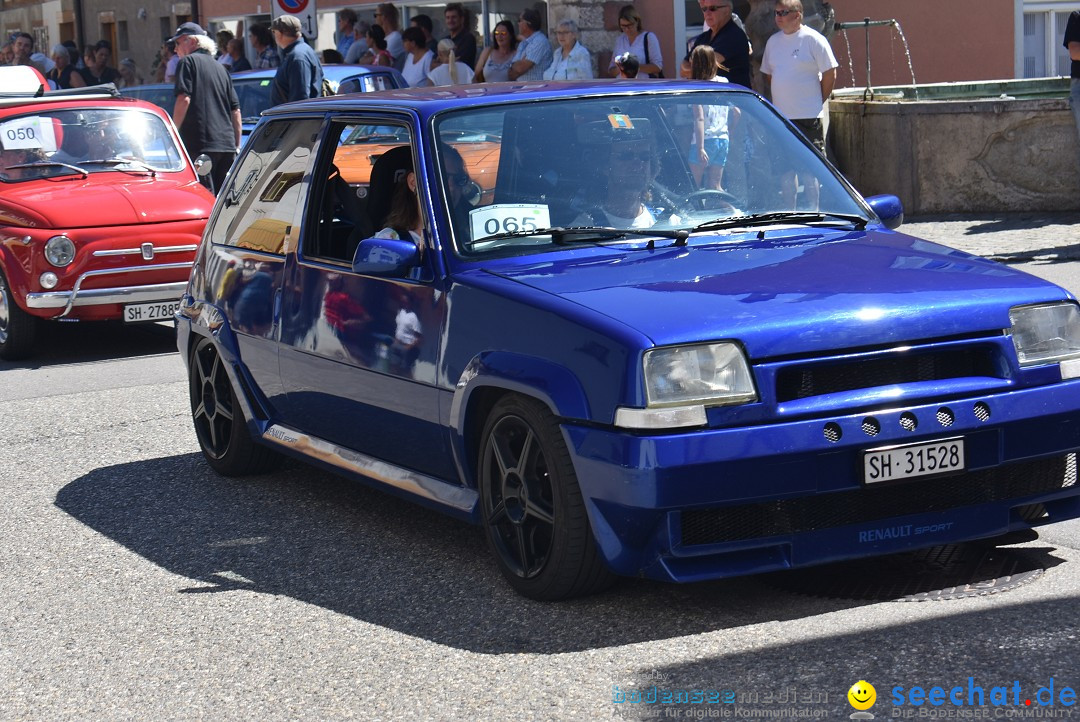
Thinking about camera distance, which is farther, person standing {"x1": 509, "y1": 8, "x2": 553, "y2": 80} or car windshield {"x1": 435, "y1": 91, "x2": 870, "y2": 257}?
person standing {"x1": 509, "y1": 8, "x2": 553, "y2": 80}

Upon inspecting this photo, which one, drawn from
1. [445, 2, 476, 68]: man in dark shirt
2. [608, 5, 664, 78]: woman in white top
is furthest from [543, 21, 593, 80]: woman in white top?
→ [445, 2, 476, 68]: man in dark shirt

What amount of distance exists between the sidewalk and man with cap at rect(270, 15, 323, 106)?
16.8 feet

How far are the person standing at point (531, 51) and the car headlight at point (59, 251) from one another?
8306 mm

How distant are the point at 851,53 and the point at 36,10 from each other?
30.7 m

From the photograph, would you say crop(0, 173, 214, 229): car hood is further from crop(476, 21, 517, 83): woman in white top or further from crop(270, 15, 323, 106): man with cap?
crop(476, 21, 517, 83): woman in white top

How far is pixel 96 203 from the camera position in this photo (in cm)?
1142

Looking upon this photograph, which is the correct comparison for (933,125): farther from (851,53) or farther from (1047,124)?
(851,53)

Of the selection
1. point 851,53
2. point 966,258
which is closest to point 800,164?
point 966,258

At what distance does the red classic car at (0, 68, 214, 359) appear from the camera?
36.3 ft

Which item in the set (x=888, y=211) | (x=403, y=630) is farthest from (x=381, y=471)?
(x=888, y=211)

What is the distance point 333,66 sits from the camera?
57.8 ft

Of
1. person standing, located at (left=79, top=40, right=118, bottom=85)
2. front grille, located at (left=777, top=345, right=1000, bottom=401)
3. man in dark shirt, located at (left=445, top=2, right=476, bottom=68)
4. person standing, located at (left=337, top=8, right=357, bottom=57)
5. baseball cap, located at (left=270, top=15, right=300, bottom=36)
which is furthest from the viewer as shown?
person standing, located at (left=79, top=40, right=118, bottom=85)

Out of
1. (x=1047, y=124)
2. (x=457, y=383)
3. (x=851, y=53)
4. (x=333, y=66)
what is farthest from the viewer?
(x=851, y=53)

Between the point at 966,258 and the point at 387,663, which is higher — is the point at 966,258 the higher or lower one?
the higher one
